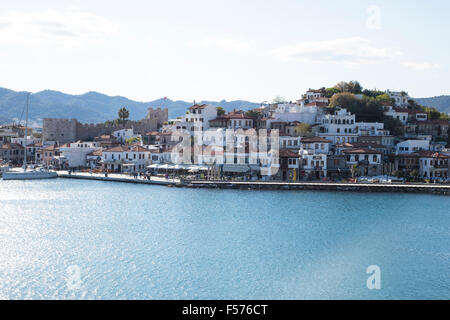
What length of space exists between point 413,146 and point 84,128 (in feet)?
162

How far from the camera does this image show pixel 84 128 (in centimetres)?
8012

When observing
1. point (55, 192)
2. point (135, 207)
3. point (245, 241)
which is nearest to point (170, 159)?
point (55, 192)

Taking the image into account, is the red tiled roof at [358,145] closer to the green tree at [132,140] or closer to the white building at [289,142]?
the white building at [289,142]

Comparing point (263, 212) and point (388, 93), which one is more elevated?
point (388, 93)

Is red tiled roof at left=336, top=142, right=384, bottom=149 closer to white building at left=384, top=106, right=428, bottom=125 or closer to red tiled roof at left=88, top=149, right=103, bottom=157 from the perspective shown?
white building at left=384, top=106, right=428, bottom=125

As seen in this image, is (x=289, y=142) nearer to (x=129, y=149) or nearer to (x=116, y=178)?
(x=129, y=149)

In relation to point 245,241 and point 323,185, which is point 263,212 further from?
point 323,185

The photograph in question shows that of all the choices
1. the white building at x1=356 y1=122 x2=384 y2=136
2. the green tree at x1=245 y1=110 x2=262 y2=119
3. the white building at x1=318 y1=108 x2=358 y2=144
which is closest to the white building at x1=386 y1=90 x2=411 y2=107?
the white building at x1=356 y1=122 x2=384 y2=136

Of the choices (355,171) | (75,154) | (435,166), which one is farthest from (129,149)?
(435,166)

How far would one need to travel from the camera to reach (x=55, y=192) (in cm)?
4581

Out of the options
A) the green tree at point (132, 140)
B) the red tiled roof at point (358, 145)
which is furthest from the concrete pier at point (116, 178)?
the red tiled roof at point (358, 145)

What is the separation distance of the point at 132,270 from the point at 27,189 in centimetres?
3014

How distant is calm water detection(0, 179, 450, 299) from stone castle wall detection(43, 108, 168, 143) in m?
35.5

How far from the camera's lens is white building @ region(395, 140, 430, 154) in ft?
193
